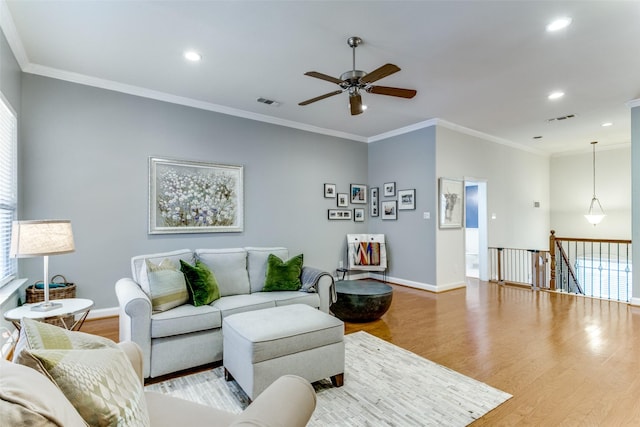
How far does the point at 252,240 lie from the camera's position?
4984 mm

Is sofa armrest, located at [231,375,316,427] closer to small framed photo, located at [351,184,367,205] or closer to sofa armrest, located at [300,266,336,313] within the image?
sofa armrest, located at [300,266,336,313]

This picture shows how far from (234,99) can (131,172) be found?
1636 mm

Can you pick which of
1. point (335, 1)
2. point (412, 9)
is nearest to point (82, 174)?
point (335, 1)

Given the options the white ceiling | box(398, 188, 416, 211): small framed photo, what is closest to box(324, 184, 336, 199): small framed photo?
box(398, 188, 416, 211): small framed photo

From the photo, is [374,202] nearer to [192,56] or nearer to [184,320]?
[192,56]

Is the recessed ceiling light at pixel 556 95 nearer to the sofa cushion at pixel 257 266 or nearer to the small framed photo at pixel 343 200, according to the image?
the small framed photo at pixel 343 200

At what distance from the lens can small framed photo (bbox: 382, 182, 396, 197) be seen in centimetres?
606

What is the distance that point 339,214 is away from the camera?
610 cm

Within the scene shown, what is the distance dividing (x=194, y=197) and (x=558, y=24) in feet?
14.3

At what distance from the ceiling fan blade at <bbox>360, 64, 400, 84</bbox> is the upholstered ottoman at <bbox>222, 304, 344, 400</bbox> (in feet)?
6.62

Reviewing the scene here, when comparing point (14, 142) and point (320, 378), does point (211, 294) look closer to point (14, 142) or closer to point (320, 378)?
point (320, 378)

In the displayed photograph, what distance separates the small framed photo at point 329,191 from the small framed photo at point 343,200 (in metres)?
0.15

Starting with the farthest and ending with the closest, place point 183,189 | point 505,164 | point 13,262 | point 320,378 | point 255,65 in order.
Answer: point 505,164, point 183,189, point 255,65, point 13,262, point 320,378

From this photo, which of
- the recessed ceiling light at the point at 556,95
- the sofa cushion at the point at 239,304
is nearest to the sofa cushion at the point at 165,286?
the sofa cushion at the point at 239,304
